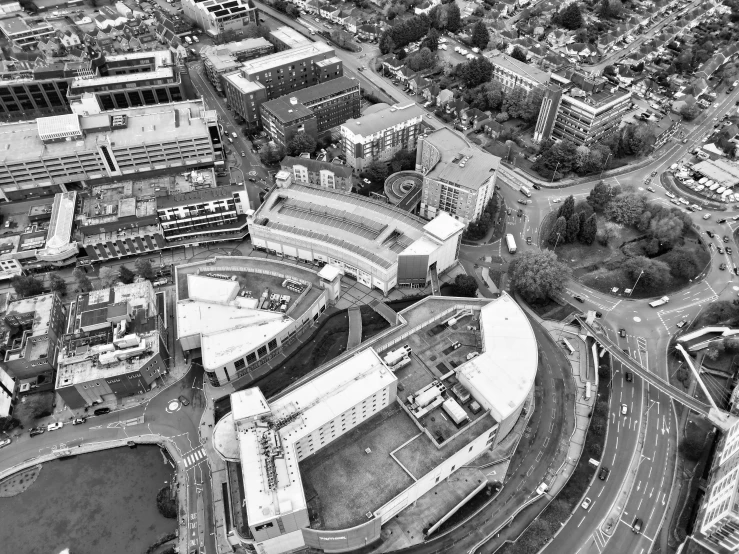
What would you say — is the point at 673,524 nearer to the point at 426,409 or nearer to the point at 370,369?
the point at 426,409

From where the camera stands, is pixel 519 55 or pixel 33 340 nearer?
pixel 33 340

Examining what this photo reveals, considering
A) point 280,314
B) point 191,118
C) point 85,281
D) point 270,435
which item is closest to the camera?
point 270,435

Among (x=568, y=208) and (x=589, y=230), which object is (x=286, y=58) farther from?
(x=589, y=230)

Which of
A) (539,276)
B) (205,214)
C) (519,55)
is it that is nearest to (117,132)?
(205,214)

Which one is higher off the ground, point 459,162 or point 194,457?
point 459,162

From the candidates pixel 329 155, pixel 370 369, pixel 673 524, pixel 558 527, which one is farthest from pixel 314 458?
pixel 329 155

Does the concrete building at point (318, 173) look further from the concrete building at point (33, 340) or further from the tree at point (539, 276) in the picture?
the concrete building at point (33, 340)

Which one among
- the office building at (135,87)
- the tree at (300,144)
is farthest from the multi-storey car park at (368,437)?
the office building at (135,87)
